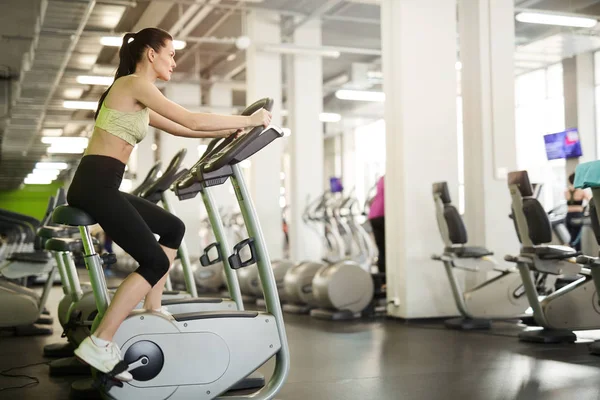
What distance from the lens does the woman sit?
8.50ft

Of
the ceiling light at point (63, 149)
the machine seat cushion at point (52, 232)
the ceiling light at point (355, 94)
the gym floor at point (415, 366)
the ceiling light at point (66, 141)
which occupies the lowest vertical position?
the gym floor at point (415, 366)

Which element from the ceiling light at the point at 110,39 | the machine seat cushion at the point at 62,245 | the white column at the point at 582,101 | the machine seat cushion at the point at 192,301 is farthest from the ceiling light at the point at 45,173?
the machine seat cushion at the point at 192,301

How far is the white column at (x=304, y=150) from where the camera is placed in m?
9.99

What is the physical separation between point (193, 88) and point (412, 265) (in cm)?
937

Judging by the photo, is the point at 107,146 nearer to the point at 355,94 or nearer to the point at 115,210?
the point at 115,210

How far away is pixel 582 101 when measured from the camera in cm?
1184

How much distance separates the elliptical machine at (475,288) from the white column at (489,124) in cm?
69

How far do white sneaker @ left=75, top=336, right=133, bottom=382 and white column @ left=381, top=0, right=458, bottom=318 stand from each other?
4050mm

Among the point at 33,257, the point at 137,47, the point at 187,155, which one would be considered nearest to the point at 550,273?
the point at 137,47

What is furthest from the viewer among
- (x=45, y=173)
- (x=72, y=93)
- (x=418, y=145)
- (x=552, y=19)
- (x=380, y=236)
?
(x=45, y=173)

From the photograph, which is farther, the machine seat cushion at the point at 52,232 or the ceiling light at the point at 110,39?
the ceiling light at the point at 110,39

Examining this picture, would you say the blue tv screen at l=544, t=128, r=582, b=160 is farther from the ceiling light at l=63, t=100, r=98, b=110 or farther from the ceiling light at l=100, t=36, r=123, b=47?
the ceiling light at l=63, t=100, r=98, b=110

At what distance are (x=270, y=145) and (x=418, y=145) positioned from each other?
3.71 m

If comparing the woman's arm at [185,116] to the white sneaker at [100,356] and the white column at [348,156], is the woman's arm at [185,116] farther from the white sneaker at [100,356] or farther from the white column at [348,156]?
the white column at [348,156]
